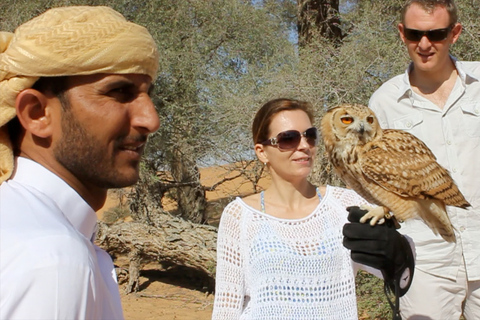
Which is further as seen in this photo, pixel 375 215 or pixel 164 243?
pixel 164 243

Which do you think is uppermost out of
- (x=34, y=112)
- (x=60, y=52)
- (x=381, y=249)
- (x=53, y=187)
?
(x=60, y=52)

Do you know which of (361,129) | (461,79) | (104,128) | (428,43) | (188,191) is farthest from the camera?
(188,191)

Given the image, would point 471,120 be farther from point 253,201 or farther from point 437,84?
point 253,201

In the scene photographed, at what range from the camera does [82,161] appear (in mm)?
1496

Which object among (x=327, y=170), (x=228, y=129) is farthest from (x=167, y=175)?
(x=327, y=170)

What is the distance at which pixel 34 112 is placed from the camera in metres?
1.50

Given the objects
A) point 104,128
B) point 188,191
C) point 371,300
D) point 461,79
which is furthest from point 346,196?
point 188,191

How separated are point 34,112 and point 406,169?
2.19 meters

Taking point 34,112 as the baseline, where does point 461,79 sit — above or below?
below

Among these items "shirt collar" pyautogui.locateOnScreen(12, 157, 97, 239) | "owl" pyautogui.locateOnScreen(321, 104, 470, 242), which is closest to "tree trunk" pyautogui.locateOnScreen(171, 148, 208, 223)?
"owl" pyautogui.locateOnScreen(321, 104, 470, 242)

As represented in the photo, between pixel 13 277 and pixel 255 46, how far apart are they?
11.2m

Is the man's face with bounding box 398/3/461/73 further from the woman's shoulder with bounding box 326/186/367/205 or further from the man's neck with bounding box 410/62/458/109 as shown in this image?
the woman's shoulder with bounding box 326/186/367/205

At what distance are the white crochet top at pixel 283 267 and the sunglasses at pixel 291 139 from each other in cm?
45

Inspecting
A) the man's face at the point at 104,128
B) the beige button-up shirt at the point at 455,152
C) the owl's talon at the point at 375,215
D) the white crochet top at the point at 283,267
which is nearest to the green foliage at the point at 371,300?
the beige button-up shirt at the point at 455,152
